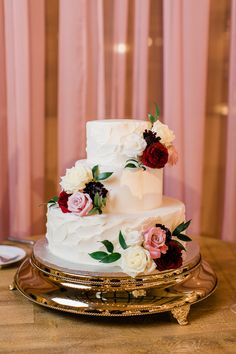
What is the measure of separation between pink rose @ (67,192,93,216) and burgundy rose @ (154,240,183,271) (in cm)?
23

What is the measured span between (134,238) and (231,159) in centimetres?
119

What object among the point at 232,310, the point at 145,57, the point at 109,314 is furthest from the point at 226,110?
the point at 109,314

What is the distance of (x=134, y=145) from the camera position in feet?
4.55

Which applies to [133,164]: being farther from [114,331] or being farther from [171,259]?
[114,331]

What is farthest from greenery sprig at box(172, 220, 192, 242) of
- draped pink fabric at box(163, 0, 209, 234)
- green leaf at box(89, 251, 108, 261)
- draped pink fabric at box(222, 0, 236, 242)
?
draped pink fabric at box(222, 0, 236, 242)

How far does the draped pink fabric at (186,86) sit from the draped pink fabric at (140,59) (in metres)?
0.09

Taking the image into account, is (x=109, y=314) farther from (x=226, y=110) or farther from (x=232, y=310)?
(x=226, y=110)

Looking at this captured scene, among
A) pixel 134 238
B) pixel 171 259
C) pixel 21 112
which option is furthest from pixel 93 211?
pixel 21 112

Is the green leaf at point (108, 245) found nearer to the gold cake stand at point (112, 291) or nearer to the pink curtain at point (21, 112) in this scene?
the gold cake stand at point (112, 291)

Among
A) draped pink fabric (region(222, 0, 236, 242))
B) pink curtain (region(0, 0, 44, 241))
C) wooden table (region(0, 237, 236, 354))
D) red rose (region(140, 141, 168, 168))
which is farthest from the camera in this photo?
draped pink fabric (region(222, 0, 236, 242))

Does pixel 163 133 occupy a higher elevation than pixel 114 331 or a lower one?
higher

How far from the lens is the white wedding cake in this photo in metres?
1.33

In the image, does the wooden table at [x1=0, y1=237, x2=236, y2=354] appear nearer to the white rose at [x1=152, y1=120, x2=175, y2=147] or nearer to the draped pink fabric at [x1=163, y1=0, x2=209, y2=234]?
the white rose at [x1=152, y1=120, x2=175, y2=147]

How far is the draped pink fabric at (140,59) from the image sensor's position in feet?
7.25
